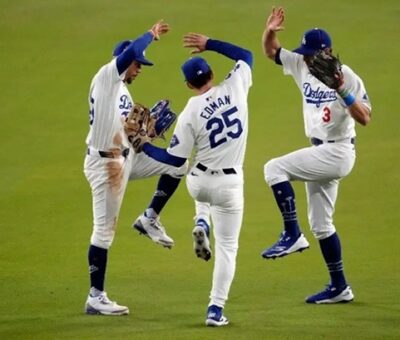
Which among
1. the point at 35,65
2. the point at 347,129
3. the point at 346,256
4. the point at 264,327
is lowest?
the point at 264,327

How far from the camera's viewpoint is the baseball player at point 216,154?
10727 mm

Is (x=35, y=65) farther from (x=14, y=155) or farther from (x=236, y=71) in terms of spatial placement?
(x=236, y=71)

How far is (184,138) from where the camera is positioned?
1072 centimetres

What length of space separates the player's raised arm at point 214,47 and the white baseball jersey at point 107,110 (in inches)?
27.5

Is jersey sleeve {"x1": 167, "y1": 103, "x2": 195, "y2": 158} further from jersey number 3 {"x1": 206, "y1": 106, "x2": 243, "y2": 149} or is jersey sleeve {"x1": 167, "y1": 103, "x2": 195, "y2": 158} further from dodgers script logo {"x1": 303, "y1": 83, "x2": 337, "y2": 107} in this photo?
dodgers script logo {"x1": 303, "y1": 83, "x2": 337, "y2": 107}

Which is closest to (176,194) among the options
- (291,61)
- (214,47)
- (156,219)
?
(156,219)

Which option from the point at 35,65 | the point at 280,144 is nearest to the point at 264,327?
the point at 280,144

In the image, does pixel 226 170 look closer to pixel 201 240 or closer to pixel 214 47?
pixel 201 240

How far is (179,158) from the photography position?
10758 millimetres

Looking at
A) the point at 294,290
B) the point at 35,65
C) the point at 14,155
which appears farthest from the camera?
the point at 35,65

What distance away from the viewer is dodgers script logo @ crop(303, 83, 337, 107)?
452 inches

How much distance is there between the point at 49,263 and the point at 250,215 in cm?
312

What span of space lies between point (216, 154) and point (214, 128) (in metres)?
0.23

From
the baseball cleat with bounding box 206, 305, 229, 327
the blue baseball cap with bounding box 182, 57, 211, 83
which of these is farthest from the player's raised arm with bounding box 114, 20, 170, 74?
the baseball cleat with bounding box 206, 305, 229, 327
